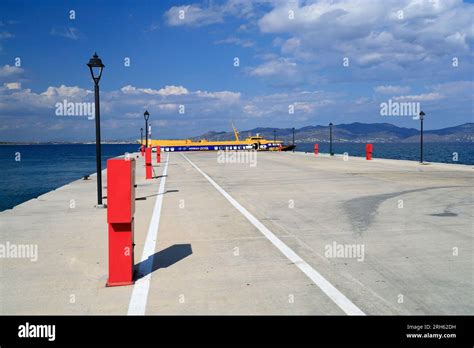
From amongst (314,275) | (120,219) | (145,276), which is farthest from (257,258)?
(120,219)

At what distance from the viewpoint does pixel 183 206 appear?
43.7 ft

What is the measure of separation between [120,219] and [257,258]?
7.62ft

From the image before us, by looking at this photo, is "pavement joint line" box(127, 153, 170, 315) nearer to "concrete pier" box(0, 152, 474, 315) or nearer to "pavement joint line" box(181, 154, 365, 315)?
"concrete pier" box(0, 152, 474, 315)

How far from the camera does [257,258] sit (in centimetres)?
739

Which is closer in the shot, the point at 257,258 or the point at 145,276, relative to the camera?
the point at 145,276

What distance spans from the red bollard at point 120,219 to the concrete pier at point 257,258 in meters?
0.23

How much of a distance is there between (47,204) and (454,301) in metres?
11.8

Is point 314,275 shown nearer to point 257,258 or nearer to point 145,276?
point 257,258

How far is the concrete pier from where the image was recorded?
5.43 meters

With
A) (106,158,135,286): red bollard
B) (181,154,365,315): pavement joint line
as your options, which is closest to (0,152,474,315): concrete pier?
(181,154,365,315): pavement joint line

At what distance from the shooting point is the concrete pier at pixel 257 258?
17.8 feet
